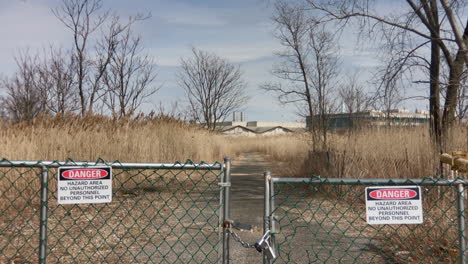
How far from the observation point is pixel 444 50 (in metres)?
7.44

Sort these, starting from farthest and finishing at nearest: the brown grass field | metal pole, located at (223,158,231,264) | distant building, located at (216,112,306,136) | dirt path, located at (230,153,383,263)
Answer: distant building, located at (216,112,306,136) < the brown grass field < dirt path, located at (230,153,383,263) < metal pole, located at (223,158,231,264)

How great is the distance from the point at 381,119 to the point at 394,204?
7.65 m

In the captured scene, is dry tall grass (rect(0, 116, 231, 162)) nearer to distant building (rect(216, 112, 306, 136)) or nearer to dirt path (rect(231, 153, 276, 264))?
dirt path (rect(231, 153, 276, 264))

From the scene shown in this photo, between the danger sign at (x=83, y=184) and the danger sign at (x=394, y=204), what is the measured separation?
5.69 ft

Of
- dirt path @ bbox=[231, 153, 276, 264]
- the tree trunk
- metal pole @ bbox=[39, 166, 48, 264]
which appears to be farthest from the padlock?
the tree trunk

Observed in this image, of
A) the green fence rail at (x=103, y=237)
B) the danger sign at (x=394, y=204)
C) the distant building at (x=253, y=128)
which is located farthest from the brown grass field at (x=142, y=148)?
the distant building at (x=253, y=128)

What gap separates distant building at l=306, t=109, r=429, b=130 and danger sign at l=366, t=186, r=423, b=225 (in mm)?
6883

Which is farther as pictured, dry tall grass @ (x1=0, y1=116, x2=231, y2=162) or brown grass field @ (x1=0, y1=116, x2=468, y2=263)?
dry tall grass @ (x1=0, y1=116, x2=231, y2=162)

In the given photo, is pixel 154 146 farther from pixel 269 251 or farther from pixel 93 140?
pixel 269 251

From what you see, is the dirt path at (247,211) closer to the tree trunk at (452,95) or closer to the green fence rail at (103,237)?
the green fence rail at (103,237)

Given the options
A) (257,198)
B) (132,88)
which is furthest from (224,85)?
(257,198)

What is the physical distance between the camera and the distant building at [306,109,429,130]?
893 cm

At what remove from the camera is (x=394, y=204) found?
2475 millimetres

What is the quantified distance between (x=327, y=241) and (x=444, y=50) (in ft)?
16.4
